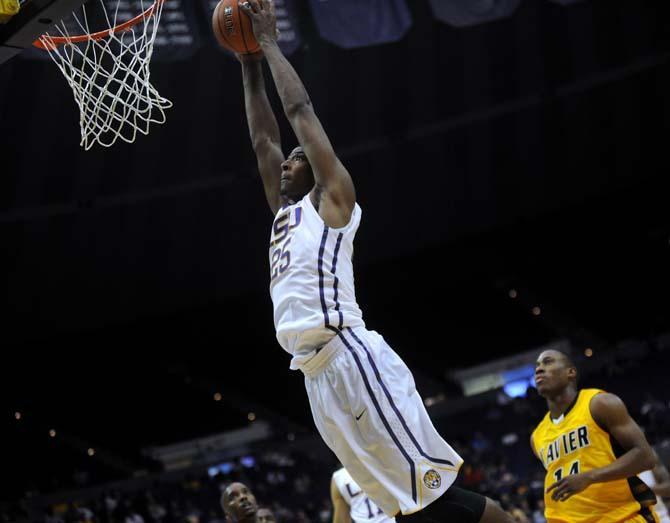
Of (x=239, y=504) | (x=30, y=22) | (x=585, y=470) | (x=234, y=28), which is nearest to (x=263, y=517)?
(x=239, y=504)

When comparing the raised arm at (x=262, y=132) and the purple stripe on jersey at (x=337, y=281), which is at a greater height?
the raised arm at (x=262, y=132)

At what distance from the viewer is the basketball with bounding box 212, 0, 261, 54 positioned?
421cm

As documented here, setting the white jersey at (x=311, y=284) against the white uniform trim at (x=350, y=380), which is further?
the white jersey at (x=311, y=284)

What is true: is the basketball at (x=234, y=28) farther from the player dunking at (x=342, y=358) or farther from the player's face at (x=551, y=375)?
the player's face at (x=551, y=375)

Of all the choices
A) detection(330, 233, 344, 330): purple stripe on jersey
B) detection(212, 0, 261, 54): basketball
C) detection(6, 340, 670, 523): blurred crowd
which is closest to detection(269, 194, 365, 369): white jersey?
detection(330, 233, 344, 330): purple stripe on jersey

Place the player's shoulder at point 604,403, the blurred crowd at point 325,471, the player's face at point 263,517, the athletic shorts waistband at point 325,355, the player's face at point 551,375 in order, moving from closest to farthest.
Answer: the athletic shorts waistband at point 325,355 → the player's shoulder at point 604,403 → the player's face at point 551,375 → the player's face at point 263,517 → the blurred crowd at point 325,471

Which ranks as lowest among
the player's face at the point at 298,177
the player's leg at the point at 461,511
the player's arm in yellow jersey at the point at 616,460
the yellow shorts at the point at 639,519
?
the yellow shorts at the point at 639,519

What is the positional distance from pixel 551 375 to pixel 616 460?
69 cm

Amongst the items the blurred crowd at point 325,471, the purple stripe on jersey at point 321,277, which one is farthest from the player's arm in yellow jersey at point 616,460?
the blurred crowd at point 325,471

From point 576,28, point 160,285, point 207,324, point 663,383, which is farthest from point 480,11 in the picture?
point 663,383

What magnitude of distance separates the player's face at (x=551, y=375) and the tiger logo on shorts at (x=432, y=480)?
5.86ft

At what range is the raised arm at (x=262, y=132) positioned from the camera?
13.8 feet

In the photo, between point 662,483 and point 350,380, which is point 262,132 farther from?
point 662,483

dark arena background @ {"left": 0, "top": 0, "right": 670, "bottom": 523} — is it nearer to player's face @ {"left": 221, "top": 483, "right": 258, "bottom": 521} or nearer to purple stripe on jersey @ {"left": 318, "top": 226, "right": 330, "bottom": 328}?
player's face @ {"left": 221, "top": 483, "right": 258, "bottom": 521}
